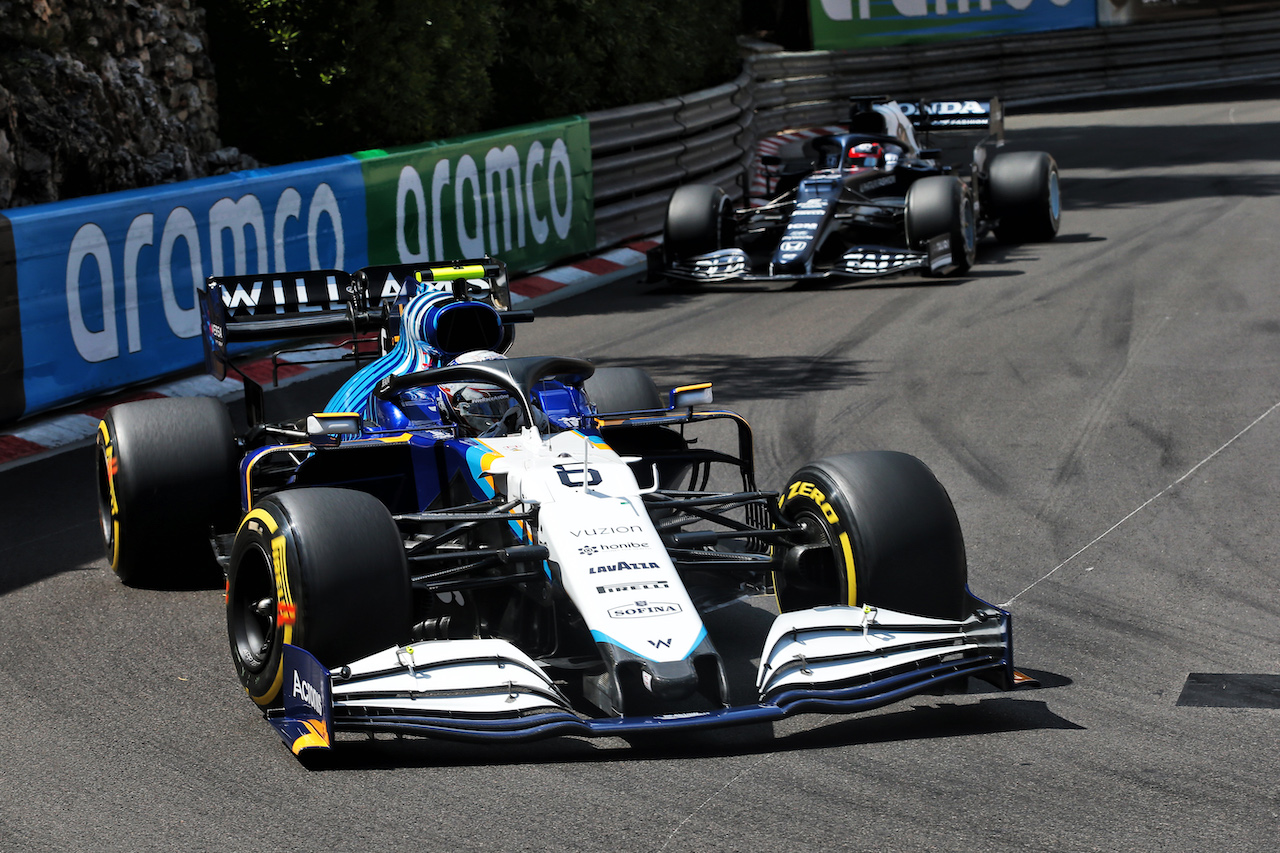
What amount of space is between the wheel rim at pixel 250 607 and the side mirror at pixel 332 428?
0.70 metres

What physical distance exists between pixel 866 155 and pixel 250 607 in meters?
11.0

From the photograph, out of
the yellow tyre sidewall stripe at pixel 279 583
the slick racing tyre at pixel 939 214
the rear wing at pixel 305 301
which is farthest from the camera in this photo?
the slick racing tyre at pixel 939 214

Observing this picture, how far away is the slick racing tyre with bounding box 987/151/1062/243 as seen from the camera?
15930 millimetres

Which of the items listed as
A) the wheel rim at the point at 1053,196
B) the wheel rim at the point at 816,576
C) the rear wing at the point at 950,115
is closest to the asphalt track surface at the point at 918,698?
the wheel rim at the point at 816,576

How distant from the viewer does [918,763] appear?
15.2 feet

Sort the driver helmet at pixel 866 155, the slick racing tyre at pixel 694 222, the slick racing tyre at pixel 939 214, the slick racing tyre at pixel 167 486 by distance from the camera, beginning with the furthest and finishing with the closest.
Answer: the driver helmet at pixel 866 155 → the slick racing tyre at pixel 694 222 → the slick racing tyre at pixel 939 214 → the slick racing tyre at pixel 167 486

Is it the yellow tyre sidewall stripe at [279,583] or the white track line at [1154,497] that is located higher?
the yellow tyre sidewall stripe at [279,583]

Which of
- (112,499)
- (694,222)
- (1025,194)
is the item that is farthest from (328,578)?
(1025,194)

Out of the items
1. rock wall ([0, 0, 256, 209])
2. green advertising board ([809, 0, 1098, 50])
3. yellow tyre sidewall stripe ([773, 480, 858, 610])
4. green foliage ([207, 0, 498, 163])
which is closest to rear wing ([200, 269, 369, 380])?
yellow tyre sidewall stripe ([773, 480, 858, 610])

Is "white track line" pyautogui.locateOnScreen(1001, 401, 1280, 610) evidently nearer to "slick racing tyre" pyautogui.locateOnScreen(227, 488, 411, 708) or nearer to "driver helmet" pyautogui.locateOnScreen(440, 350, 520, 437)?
"driver helmet" pyautogui.locateOnScreen(440, 350, 520, 437)

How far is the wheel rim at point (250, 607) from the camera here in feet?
17.3

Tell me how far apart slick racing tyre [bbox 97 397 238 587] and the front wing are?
185cm

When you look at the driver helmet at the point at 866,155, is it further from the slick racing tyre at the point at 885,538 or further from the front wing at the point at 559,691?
the front wing at the point at 559,691

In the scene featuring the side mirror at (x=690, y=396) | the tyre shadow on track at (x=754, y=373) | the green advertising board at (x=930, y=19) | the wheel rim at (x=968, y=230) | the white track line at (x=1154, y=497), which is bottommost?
the white track line at (x=1154, y=497)
